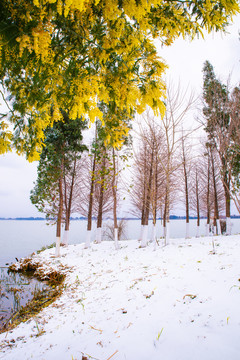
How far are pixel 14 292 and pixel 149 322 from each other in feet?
20.1

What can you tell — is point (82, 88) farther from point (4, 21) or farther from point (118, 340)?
point (118, 340)

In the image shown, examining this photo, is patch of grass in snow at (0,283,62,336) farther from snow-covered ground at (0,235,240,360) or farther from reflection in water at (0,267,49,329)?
snow-covered ground at (0,235,240,360)

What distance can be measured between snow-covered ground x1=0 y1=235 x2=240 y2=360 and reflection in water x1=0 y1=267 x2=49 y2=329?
5.18 ft

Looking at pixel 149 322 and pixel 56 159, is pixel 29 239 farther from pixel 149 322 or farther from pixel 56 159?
pixel 149 322

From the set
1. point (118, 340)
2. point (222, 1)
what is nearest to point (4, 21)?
point (222, 1)

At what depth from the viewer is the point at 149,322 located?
9.57ft

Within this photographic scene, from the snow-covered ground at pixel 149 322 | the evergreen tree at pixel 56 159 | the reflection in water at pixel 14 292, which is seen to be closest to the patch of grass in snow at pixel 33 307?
the reflection in water at pixel 14 292

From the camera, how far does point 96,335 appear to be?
2.99 metres

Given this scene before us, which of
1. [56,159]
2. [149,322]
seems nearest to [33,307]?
[149,322]

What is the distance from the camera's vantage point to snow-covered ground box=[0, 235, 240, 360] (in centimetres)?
235

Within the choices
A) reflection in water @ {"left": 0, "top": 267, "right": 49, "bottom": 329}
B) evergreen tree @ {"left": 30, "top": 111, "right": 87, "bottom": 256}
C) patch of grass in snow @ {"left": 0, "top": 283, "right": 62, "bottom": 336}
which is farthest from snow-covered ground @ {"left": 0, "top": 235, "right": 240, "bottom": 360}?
evergreen tree @ {"left": 30, "top": 111, "right": 87, "bottom": 256}

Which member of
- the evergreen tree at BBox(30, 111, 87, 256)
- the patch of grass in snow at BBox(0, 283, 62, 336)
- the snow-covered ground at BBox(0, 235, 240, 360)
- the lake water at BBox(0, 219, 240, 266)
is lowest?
the lake water at BBox(0, 219, 240, 266)

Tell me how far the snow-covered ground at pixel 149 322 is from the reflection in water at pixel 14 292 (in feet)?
5.18

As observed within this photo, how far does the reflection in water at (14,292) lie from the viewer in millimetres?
5588
